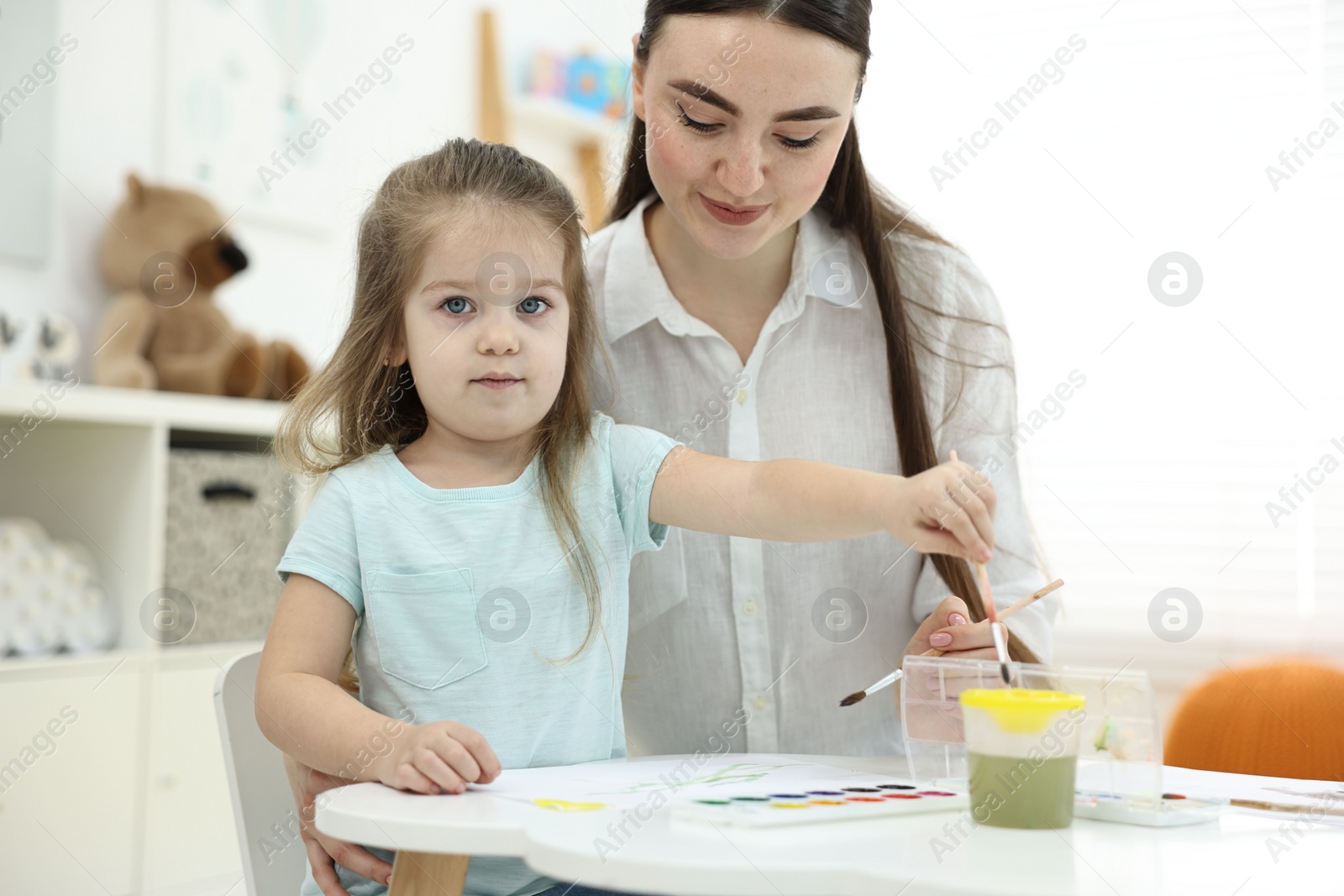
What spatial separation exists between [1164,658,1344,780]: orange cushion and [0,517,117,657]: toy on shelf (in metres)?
1.69

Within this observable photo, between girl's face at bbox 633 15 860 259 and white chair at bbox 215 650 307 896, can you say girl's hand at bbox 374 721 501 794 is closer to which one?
white chair at bbox 215 650 307 896

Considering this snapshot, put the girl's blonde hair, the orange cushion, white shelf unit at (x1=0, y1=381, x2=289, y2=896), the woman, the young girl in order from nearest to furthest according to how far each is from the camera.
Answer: the young girl, the girl's blonde hair, the woman, the orange cushion, white shelf unit at (x1=0, y1=381, x2=289, y2=896)

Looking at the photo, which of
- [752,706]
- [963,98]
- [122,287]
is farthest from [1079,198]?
[122,287]

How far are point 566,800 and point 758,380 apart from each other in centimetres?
70

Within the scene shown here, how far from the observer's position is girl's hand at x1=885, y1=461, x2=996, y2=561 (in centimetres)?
79

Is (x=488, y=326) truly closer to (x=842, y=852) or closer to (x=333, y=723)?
(x=333, y=723)

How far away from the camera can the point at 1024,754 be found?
0.71 meters

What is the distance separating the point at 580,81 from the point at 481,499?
8.39ft

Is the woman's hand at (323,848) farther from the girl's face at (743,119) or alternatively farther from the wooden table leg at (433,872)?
the girl's face at (743,119)

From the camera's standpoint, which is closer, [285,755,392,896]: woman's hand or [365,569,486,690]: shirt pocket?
[285,755,392,896]: woman's hand

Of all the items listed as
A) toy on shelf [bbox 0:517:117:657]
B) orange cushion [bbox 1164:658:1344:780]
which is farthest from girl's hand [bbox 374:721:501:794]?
toy on shelf [bbox 0:517:117:657]

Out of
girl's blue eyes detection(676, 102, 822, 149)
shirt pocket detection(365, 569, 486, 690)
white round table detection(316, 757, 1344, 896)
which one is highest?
girl's blue eyes detection(676, 102, 822, 149)

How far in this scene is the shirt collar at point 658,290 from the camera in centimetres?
135

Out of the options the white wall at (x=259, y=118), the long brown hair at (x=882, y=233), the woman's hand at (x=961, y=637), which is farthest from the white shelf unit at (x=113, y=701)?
the woman's hand at (x=961, y=637)
